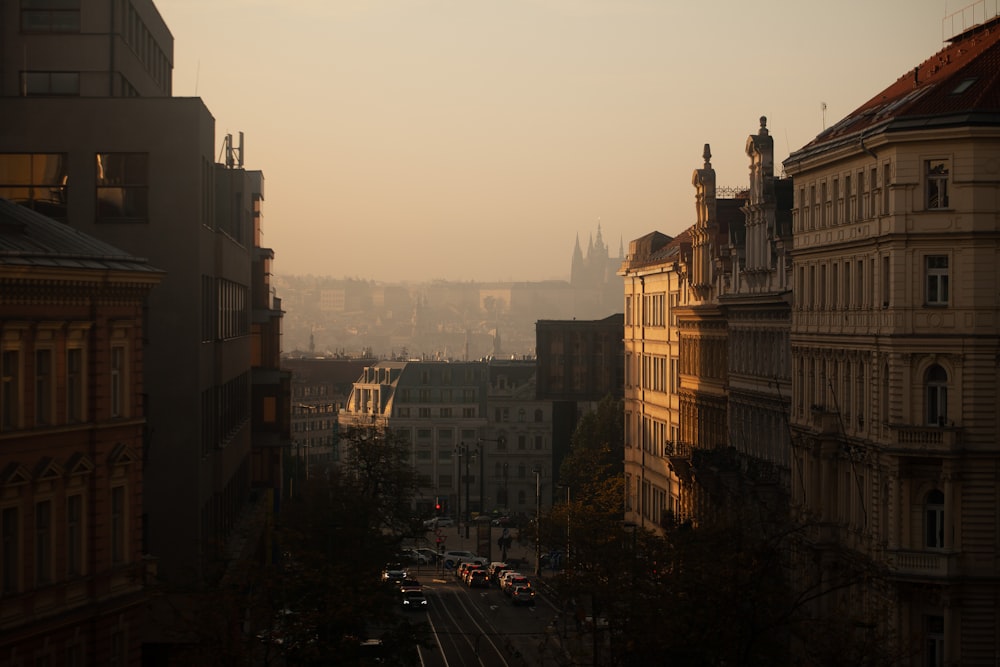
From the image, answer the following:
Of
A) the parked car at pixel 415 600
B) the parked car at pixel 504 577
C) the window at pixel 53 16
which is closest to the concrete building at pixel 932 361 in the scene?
the window at pixel 53 16

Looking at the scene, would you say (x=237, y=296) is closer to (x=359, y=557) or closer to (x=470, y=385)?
(x=359, y=557)

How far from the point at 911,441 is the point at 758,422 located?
1852 cm

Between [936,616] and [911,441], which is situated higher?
[911,441]

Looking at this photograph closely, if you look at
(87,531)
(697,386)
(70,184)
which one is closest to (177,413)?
(70,184)

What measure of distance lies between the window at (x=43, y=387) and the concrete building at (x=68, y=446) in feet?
0.07

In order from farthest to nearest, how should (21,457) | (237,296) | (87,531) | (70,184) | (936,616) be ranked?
(237,296) < (70,184) < (936,616) < (87,531) < (21,457)

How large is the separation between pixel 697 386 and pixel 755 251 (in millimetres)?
13857

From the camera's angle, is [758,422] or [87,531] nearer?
[87,531]

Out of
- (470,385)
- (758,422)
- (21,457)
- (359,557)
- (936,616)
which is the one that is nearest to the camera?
(21,457)

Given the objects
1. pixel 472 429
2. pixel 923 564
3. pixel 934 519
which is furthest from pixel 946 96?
pixel 472 429

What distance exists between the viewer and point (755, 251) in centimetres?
6662

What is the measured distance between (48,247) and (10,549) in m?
7.04

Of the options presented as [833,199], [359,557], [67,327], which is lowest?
[359,557]

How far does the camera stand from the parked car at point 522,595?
93.2 m
